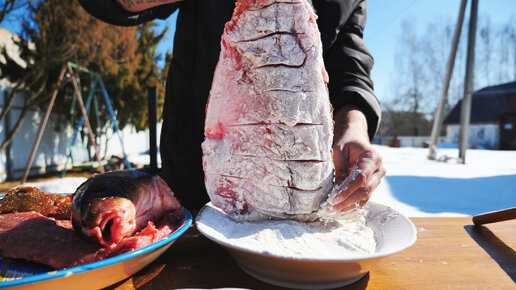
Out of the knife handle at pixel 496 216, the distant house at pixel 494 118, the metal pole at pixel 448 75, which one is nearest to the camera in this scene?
the knife handle at pixel 496 216

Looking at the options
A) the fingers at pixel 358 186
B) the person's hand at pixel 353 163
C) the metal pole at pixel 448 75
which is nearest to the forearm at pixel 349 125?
the person's hand at pixel 353 163

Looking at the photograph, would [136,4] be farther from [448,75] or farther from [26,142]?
[448,75]

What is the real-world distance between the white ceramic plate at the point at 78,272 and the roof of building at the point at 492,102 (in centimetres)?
1131

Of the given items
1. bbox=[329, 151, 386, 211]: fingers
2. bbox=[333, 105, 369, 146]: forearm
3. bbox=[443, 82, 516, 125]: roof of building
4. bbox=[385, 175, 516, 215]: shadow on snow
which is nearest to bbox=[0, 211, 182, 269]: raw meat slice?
bbox=[329, 151, 386, 211]: fingers

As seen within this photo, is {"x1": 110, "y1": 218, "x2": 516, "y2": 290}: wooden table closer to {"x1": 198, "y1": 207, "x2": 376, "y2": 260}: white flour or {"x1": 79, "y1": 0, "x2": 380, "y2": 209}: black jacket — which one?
{"x1": 198, "y1": 207, "x2": 376, "y2": 260}: white flour

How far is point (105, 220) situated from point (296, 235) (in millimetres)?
444

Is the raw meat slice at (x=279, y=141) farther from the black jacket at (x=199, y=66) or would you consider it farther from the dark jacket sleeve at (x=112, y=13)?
the dark jacket sleeve at (x=112, y=13)

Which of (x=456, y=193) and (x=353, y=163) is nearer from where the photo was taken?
(x=353, y=163)

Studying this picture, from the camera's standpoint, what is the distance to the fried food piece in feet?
2.79

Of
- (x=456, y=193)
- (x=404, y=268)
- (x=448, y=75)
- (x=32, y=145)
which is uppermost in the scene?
(x=448, y=75)

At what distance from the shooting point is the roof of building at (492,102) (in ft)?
31.8

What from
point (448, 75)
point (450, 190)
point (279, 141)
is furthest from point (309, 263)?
point (448, 75)

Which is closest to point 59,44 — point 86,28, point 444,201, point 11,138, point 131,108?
point 86,28

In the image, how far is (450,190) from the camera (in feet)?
15.9
